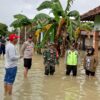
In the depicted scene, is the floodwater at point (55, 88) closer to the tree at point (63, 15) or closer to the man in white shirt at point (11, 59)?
the man in white shirt at point (11, 59)

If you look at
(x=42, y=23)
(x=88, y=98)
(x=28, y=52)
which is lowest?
(x=88, y=98)

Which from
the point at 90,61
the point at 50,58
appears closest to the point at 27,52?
the point at 50,58

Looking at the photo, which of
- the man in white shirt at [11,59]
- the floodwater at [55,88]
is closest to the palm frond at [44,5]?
the floodwater at [55,88]

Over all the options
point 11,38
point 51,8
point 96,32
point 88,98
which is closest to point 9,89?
point 11,38

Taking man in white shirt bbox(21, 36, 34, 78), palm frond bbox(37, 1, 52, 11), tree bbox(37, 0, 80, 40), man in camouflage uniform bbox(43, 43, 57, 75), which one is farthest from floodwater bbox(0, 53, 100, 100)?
palm frond bbox(37, 1, 52, 11)

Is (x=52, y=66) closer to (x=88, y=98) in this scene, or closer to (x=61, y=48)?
(x=88, y=98)

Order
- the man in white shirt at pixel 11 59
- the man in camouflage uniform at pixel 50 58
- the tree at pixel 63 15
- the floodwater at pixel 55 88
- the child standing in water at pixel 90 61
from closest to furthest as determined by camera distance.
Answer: the man in white shirt at pixel 11 59, the floodwater at pixel 55 88, the child standing in water at pixel 90 61, the man in camouflage uniform at pixel 50 58, the tree at pixel 63 15

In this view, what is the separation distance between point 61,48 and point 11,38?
18.5 m

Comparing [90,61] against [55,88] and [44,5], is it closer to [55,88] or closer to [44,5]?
[55,88]

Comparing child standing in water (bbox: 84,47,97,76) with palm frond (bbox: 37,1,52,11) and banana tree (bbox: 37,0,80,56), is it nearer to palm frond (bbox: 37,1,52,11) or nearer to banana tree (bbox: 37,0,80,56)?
banana tree (bbox: 37,0,80,56)

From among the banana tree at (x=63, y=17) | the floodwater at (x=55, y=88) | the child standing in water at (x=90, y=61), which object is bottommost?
the floodwater at (x=55, y=88)

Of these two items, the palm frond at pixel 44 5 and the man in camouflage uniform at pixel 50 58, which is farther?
the palm frond at pixel 44 5

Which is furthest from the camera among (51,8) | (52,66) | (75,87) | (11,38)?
Result: (51,8)

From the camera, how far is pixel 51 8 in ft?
86.4
